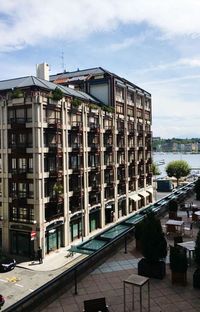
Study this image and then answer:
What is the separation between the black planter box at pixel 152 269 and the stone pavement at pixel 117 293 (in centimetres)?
29

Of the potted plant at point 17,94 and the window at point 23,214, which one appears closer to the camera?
the potted plant at point 17,94

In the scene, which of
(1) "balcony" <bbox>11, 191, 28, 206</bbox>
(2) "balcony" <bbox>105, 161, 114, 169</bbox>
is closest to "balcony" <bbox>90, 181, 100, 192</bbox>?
(2) "balcony" <bbox>105, 161, 114, 169</bbox>

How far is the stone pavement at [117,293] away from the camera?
12773 mm

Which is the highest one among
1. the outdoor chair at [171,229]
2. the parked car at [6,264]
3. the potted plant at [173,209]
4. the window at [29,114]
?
the window at [29,114]

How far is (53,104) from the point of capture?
151ft

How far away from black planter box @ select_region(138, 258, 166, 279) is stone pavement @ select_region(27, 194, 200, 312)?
0.96 feet

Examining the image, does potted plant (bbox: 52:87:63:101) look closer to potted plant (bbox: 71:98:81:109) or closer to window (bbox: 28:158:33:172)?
potted plant (bbox: 71:98:81:109)

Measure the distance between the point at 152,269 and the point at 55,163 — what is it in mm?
32699

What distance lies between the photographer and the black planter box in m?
15.5

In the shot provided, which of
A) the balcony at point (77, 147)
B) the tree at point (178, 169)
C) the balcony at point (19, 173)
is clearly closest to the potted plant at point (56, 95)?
the balcony at point (77, 147)

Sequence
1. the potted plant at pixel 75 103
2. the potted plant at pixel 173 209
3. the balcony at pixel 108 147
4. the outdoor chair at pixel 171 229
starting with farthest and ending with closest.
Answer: the balcony at pixel 108 147
the potted plant at pixel 75 103
the potted plant at pixel 173 209
the outdoor chair at pixel 171 229

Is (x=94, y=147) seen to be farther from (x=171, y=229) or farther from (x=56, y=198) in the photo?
(x=171, y=229)

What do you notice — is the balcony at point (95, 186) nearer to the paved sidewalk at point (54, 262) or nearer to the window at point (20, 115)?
the paved sidewalk at point (54, 262)

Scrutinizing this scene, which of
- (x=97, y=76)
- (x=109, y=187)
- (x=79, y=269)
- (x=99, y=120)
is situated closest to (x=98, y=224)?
(x=109, y=187)
